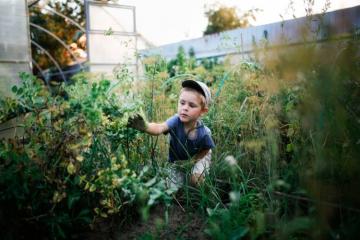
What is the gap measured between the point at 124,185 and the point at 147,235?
0.23 m

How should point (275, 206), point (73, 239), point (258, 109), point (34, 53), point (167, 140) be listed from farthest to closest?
point (34, 53) < point (167, 140) < point (258, 109) < point (275, 206) < point (73, 239)

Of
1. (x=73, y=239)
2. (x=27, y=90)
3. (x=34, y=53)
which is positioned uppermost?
(x=34, y=53)

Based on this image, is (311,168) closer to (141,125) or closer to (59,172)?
(141,125)

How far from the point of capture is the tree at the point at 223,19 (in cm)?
1883

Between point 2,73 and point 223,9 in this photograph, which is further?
point 223,9

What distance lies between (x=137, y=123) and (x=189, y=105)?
1.52 ft

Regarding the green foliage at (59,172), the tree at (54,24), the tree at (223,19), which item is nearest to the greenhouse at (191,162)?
the green foliage at (59,172)

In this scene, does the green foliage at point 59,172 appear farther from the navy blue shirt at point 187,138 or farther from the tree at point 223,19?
the tree at point 223,19

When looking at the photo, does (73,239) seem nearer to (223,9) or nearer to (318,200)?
(318,200)

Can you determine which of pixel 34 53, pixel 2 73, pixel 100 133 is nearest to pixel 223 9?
pixel 34 53

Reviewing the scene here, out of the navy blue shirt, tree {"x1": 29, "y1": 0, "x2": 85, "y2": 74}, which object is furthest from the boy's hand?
tree {"x1": 29, "y1": 0, "x2": 85, "y2": 74}

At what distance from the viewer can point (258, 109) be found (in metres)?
2.24

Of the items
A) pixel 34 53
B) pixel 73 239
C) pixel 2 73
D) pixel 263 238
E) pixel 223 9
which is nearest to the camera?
pixel 263 238

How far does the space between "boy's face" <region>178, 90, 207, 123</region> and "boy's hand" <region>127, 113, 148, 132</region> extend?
1.23 feet
